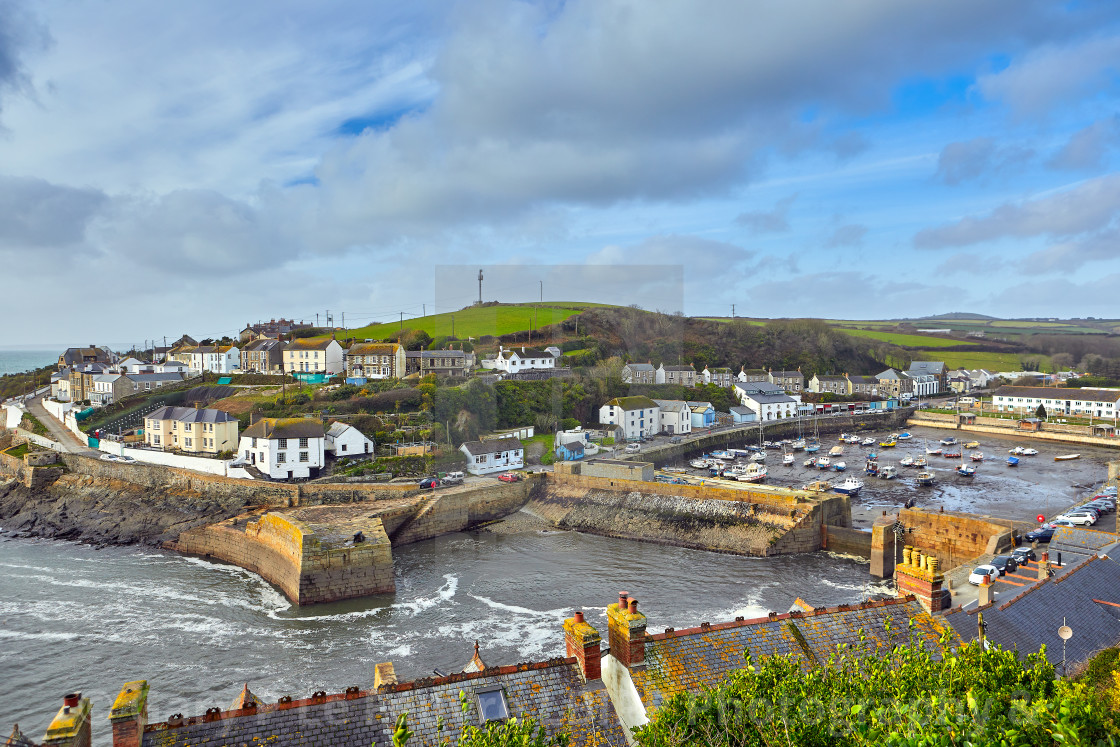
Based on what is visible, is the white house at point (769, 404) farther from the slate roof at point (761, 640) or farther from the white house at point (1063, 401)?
the slate roof at point (761, 640)

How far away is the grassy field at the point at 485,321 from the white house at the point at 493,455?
331 inches

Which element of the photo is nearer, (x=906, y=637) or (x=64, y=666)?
(x=906, y=637)

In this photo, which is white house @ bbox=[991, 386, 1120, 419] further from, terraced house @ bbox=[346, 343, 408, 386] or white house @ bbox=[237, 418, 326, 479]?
white house @ bbox=[237, 418, 326, 479]

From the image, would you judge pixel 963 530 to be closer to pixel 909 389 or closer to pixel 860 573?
pixel 860 573

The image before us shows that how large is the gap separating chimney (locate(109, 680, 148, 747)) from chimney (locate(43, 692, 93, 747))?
1.03 feet

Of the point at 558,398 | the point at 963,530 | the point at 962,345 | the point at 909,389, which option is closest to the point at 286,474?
the point at 558,398

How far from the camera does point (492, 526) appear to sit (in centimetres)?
2745

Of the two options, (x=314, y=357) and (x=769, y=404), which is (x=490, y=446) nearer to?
(x=314, y=357)

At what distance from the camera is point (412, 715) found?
22.6 ft

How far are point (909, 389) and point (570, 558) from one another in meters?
65.3

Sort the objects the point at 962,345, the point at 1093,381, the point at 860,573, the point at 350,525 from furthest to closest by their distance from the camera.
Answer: the point at 962,345 → the point at 1093,381 → the point at 350,525 → the point at 860,573

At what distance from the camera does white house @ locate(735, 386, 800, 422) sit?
55406 mm

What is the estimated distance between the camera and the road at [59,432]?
3719 cm

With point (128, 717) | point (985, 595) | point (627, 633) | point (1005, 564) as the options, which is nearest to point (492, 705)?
point (627, 633)
